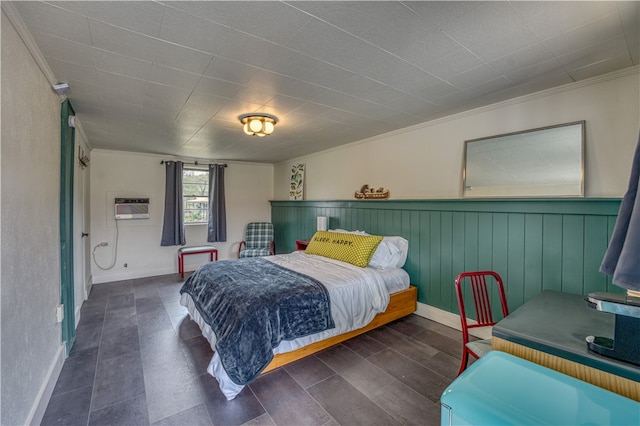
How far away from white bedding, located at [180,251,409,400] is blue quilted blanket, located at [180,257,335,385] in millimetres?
91

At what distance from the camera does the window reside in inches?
226

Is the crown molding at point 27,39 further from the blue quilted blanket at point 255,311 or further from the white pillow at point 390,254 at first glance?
the white pillow at point 390,254

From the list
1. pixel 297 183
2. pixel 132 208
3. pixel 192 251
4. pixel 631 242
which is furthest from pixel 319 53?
pixel 132 208

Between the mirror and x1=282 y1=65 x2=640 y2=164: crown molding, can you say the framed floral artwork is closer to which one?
x1=282 y1=65 x2=640 y2=164: crown molding

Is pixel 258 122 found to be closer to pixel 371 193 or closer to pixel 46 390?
pixel 371 193

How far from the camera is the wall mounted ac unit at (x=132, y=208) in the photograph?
4957 mm

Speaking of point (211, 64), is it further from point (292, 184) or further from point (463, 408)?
point (292, 184)

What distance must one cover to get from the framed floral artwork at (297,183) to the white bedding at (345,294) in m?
2.37

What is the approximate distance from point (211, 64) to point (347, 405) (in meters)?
2.51

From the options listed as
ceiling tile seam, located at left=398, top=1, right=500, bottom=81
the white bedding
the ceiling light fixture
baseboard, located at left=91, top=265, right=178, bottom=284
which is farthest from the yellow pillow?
baseboard, located at left=91, top=265, right=178, bottom=284

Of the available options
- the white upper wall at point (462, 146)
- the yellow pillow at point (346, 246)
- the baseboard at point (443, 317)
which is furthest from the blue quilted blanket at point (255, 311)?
the white upper wall at point (462, 146)

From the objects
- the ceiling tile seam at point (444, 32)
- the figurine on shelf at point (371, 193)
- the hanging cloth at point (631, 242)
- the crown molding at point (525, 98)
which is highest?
the ceiling tile seam at point (444, 32)

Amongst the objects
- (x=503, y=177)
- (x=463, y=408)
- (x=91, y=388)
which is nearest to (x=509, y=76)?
(x=503, y=177)

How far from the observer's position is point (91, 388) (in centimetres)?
206
